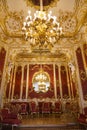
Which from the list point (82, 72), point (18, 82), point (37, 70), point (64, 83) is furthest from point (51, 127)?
point (37, 70)

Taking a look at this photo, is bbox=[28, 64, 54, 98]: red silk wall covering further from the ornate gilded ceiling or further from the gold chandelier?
the gold chandelier

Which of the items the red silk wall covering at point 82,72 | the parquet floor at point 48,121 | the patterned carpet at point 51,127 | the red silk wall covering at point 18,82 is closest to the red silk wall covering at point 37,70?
the red silk wall covering at point 18,82

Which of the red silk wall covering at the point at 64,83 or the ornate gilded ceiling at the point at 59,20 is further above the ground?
the ornate gilded ceiling at the point at 59,20

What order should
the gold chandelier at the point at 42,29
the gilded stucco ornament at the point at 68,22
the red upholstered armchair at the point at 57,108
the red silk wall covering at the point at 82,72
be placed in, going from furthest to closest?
the red upholstered armchair at the point at 57,108 < the red silk wall covering at the point at 82,72 < the gilded stucco ornament at the point at 68,22 < the gold chandelier at the point at 42,29

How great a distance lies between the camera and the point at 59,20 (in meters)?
6.43

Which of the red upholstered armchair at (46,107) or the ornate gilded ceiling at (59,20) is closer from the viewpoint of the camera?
the ornate gilded ceiling at (59,20)

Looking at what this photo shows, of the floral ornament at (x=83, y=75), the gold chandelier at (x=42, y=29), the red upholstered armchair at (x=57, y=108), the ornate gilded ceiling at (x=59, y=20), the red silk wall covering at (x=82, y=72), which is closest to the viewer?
the gold chandelier at (x=42, y=29)

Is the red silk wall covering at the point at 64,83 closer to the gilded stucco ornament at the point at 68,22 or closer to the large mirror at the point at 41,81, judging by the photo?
the large mirror at the point at 41,81

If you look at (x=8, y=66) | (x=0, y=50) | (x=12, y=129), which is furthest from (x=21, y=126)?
(x=0, y=50)

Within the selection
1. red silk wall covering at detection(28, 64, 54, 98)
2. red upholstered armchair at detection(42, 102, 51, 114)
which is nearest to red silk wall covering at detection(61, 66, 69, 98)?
red silk wall covering at detection(28, 64, 54, 98)

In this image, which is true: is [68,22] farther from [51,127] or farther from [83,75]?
[51,127]

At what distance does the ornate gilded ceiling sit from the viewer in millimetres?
5586

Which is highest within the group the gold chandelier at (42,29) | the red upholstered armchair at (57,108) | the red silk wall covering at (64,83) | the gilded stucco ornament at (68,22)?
the gilded stucco ornament at (68,22)

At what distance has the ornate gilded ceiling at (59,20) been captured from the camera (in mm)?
5586
